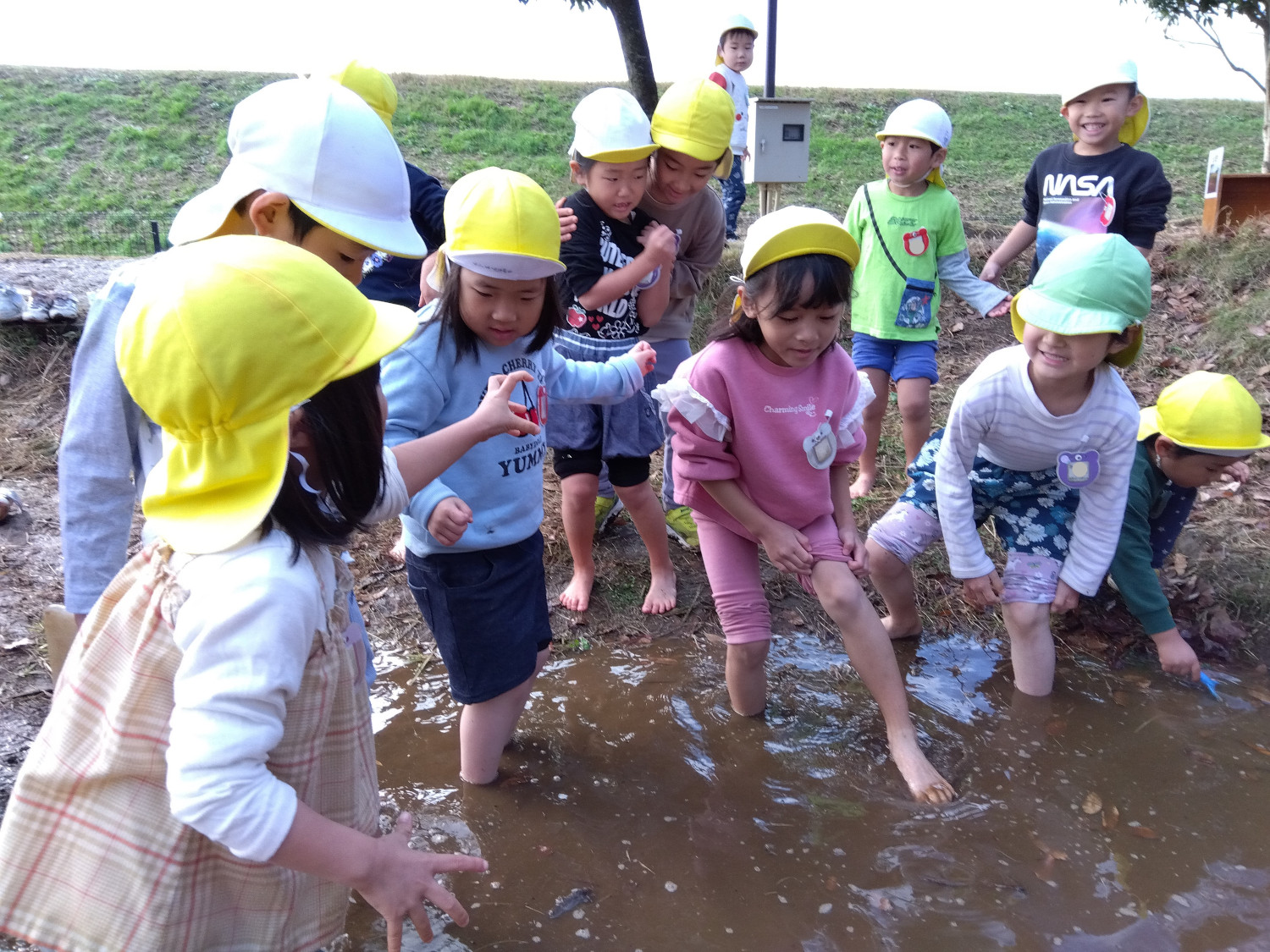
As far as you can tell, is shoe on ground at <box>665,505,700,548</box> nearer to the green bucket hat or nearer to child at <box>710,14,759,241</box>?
the green bucket hat

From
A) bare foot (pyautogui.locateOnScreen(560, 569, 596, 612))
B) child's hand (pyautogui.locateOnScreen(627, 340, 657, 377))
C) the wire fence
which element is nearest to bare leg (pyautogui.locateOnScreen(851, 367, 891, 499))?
bare foot (pyautogui.locateOnScreen(560, 569, 596, 612))

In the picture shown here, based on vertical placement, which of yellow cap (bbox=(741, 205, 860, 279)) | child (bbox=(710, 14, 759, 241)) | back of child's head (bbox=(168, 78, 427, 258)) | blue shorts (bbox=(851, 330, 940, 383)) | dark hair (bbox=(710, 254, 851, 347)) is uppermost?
child (bbox=(710, 14, 759, 241))

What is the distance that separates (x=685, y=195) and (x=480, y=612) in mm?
1807

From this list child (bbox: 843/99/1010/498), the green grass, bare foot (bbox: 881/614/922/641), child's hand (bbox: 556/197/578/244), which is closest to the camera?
child's hand (bbox: 556/197/578/244)

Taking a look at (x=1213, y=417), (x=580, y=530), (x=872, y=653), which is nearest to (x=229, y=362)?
(x=872, y=653)

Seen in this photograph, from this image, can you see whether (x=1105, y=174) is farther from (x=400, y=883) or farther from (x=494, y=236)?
(x=400, y=883)

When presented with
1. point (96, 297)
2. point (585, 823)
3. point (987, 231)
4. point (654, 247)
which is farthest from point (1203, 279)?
point (96, 297)

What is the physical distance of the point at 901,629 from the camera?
3482 millimetres

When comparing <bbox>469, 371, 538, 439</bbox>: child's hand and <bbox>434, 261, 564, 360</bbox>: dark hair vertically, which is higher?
<bbox>434, 261, 564, 360</bbox>: dark hair

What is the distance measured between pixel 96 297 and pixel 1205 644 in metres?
3.52

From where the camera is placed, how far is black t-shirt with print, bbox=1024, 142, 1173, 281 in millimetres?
4141

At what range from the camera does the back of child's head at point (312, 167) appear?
1835mm

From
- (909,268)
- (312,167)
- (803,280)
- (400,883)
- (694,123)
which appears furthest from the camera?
(909,268)

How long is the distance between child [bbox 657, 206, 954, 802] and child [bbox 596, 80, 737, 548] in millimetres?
499
